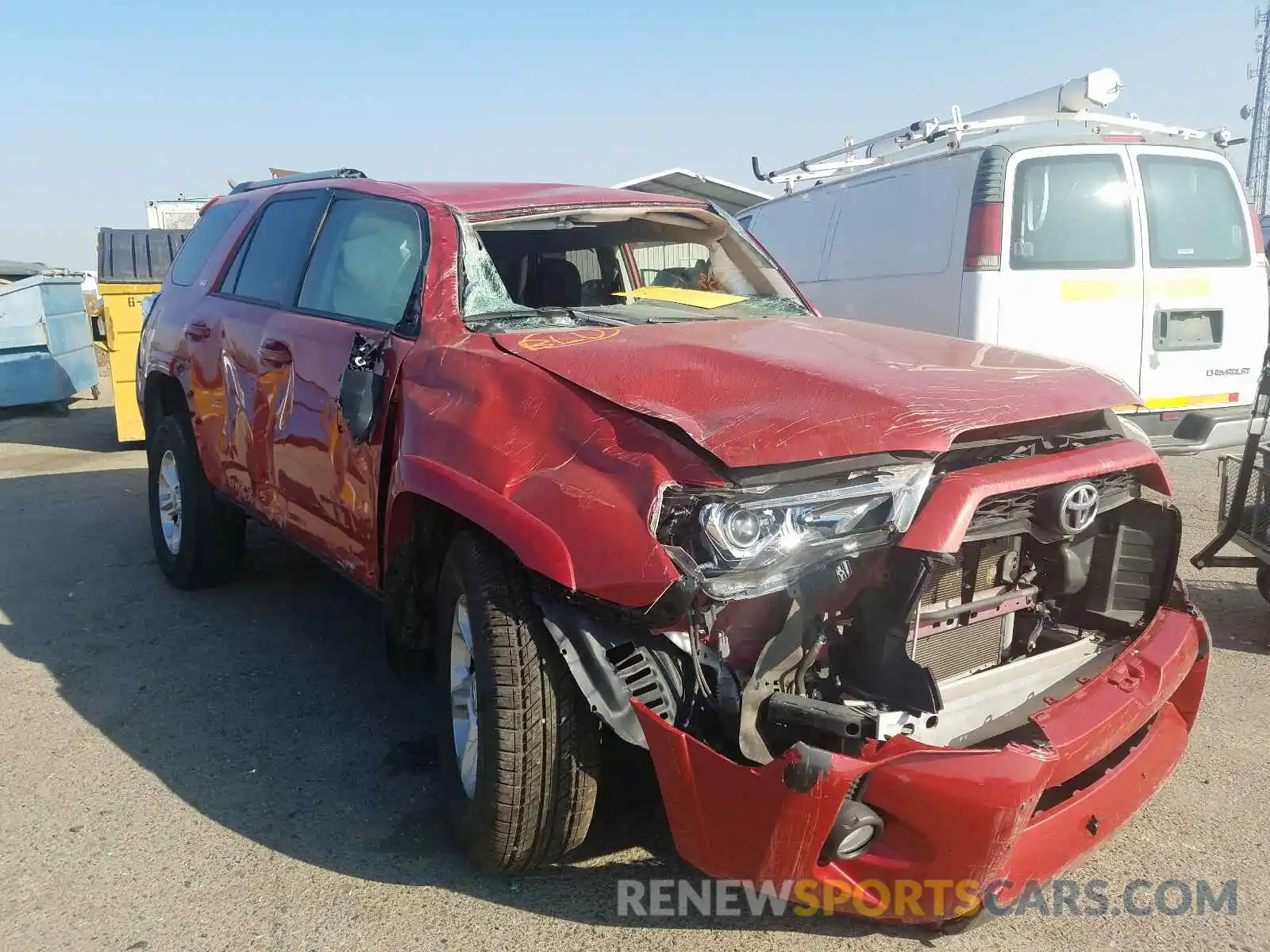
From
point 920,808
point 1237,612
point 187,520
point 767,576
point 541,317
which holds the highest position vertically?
point 541,317

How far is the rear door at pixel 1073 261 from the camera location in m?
5.92

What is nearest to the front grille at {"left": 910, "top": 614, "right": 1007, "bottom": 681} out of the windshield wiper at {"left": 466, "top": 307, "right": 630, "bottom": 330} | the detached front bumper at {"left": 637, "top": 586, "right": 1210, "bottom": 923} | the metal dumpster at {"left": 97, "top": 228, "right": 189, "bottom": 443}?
the detached front bumper at {"left": 637, "top": 586, "right": 1210, "bottom": 923}

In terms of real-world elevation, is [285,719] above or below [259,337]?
below

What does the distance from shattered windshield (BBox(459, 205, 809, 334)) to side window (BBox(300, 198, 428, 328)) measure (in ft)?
0.71

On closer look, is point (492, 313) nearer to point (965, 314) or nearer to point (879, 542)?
point (879, 542)

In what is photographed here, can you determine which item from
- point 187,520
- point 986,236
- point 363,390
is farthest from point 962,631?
point 986,236

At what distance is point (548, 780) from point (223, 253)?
3.46 m

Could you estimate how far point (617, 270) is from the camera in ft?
13.4

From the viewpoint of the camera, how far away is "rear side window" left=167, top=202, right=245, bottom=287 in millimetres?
5090

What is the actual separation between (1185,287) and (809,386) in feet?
15.3

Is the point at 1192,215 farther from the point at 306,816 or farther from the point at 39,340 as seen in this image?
the point at 39,340

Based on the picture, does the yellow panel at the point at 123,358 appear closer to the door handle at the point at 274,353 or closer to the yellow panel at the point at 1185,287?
the door handle at the point at 274,353

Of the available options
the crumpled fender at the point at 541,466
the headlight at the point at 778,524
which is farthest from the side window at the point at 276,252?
the headlight at the point at 778,524

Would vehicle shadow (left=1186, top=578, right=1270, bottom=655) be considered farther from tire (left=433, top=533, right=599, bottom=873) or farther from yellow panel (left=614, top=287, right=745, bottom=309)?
tire (left=433, top=533, right=599, bottom=873)
